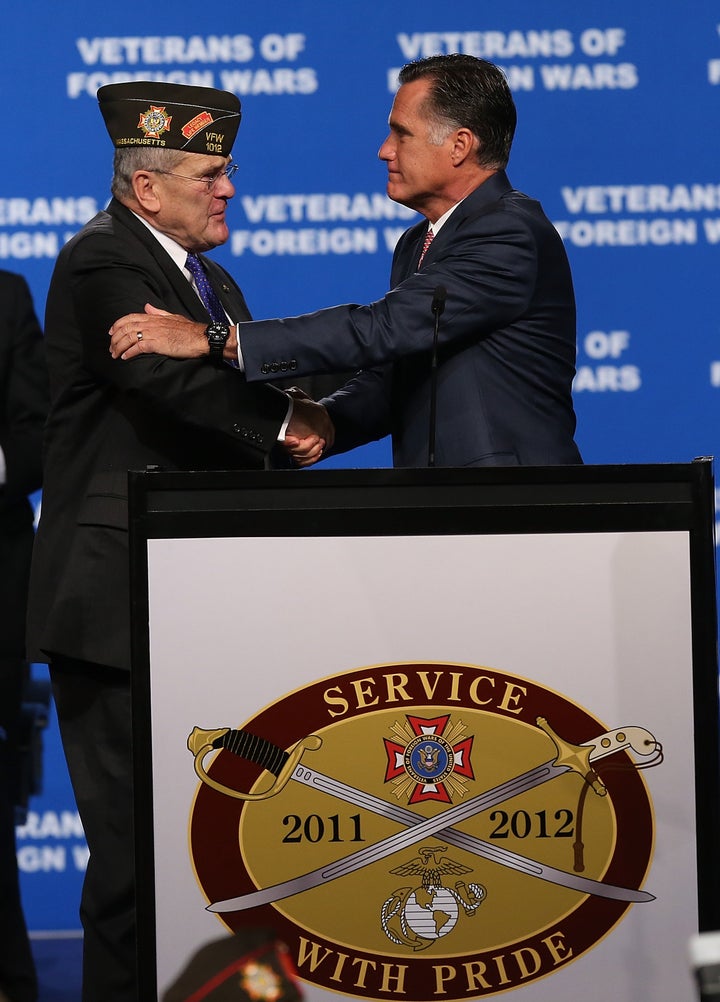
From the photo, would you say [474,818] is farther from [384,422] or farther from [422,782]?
[384,422]

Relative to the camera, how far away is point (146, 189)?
250 centimetres

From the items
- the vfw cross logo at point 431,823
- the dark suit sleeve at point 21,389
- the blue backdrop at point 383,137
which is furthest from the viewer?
the blue backdrop at point 383,137

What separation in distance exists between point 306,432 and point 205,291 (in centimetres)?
31

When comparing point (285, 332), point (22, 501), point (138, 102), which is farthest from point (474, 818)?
point (22, 501)

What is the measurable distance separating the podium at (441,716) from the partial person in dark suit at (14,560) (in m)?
1.49

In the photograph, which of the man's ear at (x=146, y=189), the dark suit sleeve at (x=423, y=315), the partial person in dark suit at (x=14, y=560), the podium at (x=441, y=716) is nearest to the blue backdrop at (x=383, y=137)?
the partial person in dark suit at (x=14, y=560)

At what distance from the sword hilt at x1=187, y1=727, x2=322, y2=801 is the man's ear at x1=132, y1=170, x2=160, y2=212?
1062 millimetres

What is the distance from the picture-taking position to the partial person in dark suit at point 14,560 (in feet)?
10.5

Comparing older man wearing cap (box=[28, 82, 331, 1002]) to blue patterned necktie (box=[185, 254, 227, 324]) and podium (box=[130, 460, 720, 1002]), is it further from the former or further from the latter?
Answer: podium (box=[130, 460, 720, 1002])

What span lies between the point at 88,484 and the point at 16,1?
1900mm

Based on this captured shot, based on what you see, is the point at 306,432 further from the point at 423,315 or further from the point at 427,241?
the point at 427,241

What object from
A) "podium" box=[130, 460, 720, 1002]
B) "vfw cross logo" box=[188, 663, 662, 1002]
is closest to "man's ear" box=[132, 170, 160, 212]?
"podium" box=[130, 460, 720, 1002]

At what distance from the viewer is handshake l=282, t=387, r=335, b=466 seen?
7.91 feet

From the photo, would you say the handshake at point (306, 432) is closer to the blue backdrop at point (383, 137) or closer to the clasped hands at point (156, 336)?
the clasped hands at point (156, 336)
